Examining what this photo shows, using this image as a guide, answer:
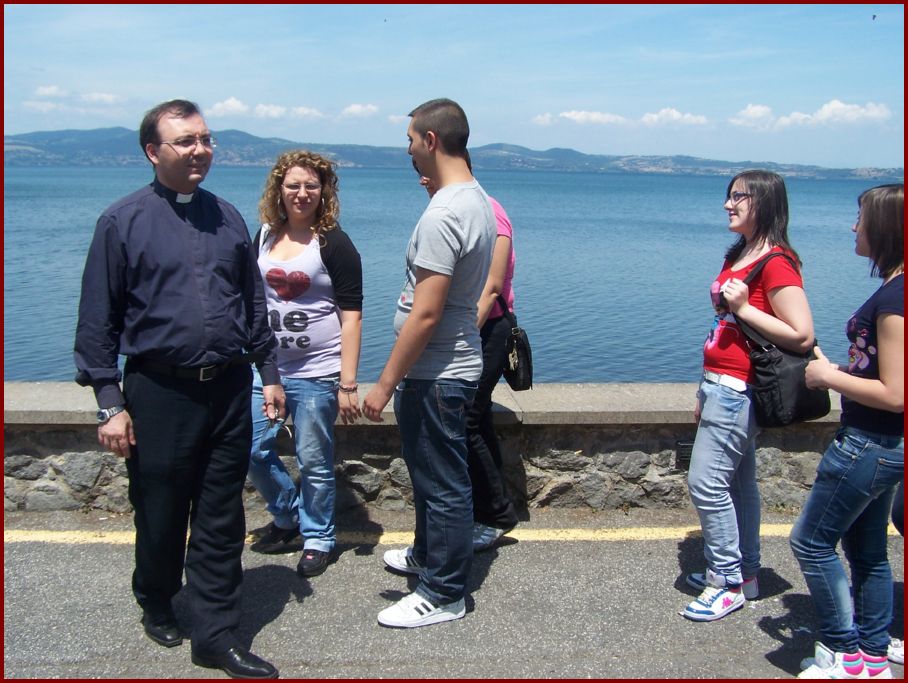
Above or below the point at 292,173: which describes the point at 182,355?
below

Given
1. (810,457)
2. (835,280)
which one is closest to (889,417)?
(810,457)

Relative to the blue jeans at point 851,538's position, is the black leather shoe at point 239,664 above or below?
below

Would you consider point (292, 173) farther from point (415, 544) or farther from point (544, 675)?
point (544, 675)

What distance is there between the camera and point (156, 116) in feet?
10.1

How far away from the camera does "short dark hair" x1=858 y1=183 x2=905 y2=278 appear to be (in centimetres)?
286

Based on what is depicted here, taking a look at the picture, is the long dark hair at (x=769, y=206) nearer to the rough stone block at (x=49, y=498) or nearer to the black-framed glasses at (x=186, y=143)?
Result: the black-framed glasses at (x=186, y=143)

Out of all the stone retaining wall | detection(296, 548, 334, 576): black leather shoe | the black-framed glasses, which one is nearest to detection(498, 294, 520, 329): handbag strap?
the stone retaining wall

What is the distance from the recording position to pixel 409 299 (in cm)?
342

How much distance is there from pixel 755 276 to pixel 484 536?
182 centimetres

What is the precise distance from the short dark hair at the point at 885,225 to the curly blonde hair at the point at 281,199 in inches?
87.9

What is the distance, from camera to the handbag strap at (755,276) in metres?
3.34

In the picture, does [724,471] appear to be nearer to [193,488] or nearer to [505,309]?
[505,309]

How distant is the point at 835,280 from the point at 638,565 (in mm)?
19519

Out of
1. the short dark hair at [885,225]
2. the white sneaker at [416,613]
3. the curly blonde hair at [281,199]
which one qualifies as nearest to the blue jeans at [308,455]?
the white sneaker at [416,613]
